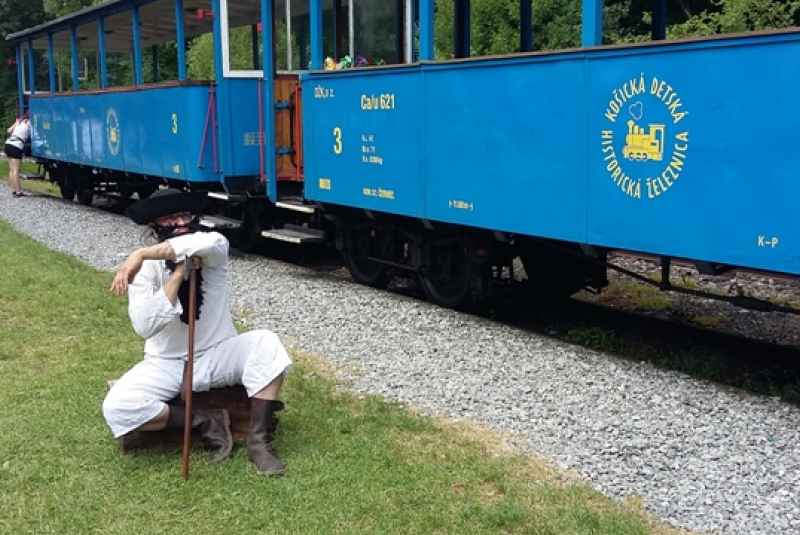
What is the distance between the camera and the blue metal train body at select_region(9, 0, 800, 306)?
5508 mm

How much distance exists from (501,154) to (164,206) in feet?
11.6

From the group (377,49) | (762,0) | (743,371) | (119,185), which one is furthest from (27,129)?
(743,371)

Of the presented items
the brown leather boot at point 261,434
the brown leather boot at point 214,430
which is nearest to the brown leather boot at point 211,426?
the brown leather boot at point 214,430

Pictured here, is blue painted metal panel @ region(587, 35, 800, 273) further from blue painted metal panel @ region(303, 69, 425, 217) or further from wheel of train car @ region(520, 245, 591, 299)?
blue painted metal panel @ region(303, 69, 425, 217)

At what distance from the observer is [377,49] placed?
10320 mm

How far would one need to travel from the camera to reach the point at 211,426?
15.1 feet

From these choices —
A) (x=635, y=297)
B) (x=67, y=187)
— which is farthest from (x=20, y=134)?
(x=635, y=297)

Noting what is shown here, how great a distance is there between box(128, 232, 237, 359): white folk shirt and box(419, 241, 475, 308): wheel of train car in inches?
152

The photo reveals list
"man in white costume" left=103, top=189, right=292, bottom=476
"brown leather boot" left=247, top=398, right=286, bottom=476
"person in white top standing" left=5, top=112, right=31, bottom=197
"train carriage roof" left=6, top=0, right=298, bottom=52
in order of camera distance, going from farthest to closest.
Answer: "person in white top standing" left=5, top=112, right=31, bottom=197, "train carriage roof" left=6, top=0, right=298, bottom=52, "brown leather boot" left=247, top=398, right=286, bottom=476, "man in white costume" left=103, top=189, right=292, bottom=476

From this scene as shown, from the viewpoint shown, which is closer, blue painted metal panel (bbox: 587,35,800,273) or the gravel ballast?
the gravel ballast

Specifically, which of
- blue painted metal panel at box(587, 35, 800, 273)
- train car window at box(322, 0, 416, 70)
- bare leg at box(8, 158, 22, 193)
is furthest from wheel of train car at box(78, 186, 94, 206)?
blue painted metal panel at box(587, 35, 800, 273)

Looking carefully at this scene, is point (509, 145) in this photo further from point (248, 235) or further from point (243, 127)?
point (248, 235)

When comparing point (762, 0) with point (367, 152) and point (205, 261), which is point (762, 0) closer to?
point (367, 152)

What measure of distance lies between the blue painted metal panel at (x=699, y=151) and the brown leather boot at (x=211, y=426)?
3.04m
